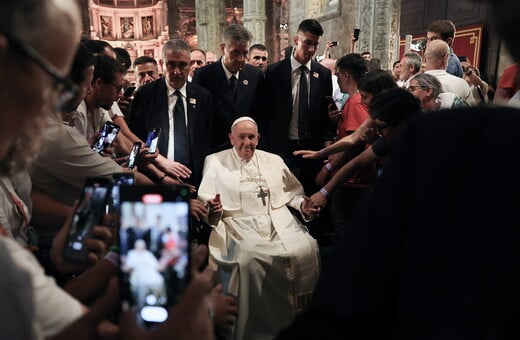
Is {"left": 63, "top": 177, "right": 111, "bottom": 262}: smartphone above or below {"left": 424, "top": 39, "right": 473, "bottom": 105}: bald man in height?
below

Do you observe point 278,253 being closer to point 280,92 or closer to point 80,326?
point 280,92

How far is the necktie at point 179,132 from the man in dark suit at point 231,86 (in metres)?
0.43

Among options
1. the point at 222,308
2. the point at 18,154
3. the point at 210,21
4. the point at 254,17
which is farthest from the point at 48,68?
the point at 210,21

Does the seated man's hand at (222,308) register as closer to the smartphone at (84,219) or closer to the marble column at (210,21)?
the smartphone at (84,219)

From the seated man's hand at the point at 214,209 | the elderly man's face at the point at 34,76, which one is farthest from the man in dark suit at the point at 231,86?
the elderly man's face at the point at 34,76

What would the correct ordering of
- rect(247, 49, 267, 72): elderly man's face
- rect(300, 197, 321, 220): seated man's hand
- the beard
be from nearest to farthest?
the beard
rect(300, 197, 321, 220): seated man's hand
rect(247, 49, 267, 72): elderly man's face

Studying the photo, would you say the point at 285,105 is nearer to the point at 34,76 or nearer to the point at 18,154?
the point at 18,154

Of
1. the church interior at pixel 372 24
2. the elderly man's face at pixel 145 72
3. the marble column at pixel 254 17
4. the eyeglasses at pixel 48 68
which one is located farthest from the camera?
the marble column at pixel 254 17

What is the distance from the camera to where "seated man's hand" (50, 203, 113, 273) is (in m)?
1.18

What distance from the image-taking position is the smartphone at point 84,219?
51.7 inches

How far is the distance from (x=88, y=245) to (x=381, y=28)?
21.2ft

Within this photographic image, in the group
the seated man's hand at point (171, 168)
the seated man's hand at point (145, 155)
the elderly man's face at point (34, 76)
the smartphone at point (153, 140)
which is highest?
the elderly man's face at point (34, 76)

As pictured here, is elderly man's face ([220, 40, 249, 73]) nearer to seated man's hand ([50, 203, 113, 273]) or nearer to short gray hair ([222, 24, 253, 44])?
short gray hair ([222, 24, 253, 44])

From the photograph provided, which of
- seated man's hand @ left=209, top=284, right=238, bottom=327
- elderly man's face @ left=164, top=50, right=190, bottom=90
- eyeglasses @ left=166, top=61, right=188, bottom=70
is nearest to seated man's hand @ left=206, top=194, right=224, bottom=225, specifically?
elderly man's face @ left=164, top=50, right=190, bottom=90
